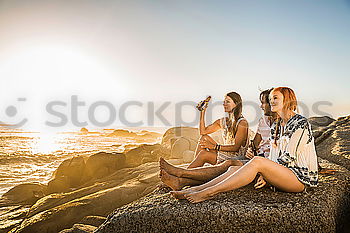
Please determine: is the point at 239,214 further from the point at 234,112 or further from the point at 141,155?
the point at 141,155

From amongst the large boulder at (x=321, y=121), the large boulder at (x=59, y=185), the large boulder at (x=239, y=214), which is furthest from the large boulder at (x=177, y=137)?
the large boulder at (x=239, y=214)

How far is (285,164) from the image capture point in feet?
13.8

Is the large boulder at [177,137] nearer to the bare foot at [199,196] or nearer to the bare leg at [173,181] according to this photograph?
the bare leg at [173,181]

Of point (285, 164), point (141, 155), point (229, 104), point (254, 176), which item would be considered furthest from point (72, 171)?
point (285, 164)

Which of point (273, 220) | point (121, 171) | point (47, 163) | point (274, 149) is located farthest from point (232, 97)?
point (47, 163)

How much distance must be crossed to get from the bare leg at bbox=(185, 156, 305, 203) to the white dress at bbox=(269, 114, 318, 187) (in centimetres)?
12

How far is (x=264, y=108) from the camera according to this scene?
6.20 metres

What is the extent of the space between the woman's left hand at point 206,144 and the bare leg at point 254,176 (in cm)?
173

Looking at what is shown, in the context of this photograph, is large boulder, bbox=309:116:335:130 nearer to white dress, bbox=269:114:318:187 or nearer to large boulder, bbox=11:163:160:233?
large boulder, bbox=11:163:160:233

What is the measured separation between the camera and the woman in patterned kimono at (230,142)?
5.89 meters

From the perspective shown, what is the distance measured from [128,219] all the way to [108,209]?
12.1 feet

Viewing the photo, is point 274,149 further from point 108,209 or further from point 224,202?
point 108,209

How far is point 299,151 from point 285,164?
258 mm

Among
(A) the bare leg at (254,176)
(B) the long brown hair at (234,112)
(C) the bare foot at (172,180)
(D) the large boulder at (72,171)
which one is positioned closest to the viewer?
(A) the bare leg at (254,176)
